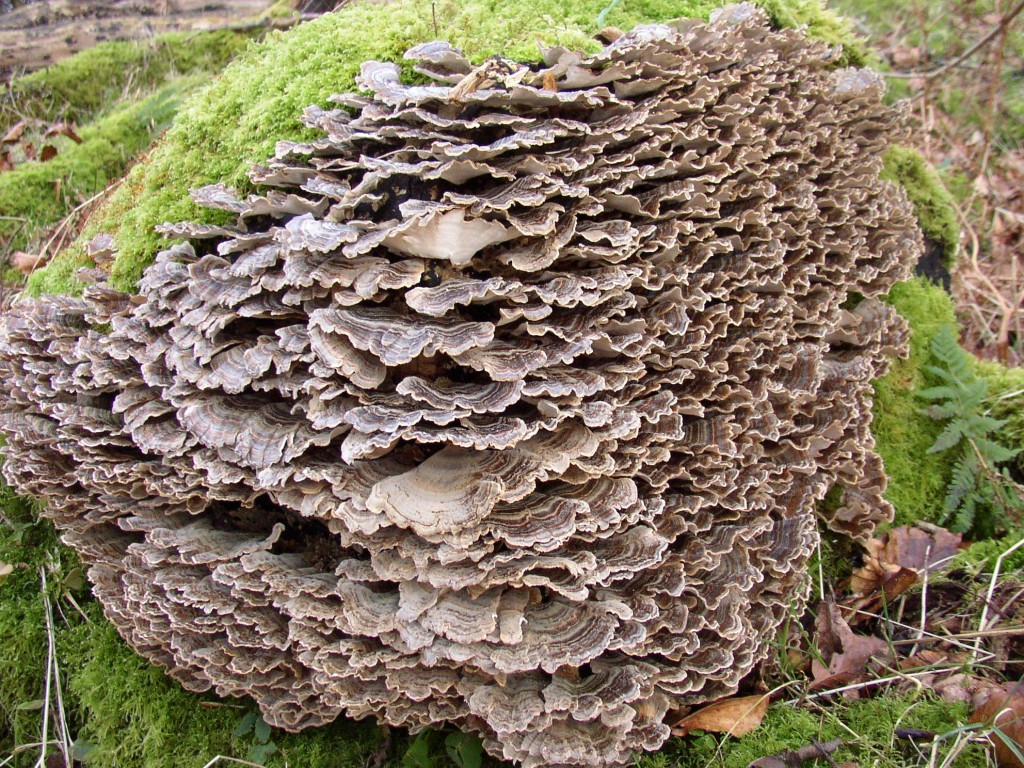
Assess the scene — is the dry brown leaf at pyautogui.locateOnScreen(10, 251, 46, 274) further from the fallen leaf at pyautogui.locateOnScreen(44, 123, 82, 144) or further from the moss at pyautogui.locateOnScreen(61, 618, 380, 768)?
the moss at pyautogui.locateOnScreen(61, 618, 380, 768)

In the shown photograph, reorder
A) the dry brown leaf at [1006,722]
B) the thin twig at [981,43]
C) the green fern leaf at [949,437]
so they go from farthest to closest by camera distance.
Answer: the thin twig at [981,43] < the green fern leaf at [949,437] < the dry brown leaf at [1006,722]

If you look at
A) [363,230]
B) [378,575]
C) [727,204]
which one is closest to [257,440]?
[378,575]

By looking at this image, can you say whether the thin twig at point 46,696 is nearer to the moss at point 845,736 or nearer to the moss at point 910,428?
the moss at point 845,736

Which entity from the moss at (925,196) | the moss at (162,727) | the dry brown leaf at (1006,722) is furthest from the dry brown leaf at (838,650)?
the moss at (925,196)

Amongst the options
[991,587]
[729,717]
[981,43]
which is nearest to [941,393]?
[991,587]

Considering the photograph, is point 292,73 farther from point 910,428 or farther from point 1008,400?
point 1008,400

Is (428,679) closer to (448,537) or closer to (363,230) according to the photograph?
(448,537)

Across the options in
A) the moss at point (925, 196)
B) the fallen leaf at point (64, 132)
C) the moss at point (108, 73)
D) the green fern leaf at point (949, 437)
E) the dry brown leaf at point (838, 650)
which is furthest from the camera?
the moss at point (108, 73)
